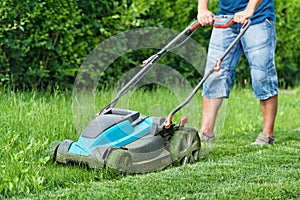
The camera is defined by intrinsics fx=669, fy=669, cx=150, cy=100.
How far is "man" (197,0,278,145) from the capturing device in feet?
16.0

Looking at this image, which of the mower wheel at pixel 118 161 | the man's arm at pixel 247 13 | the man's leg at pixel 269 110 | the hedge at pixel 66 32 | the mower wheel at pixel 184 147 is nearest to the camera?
the mower wheel at pixel 118 161

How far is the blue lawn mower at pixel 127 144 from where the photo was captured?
3736 millimetres

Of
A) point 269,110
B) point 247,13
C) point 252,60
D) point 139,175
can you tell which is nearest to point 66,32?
point 252,60

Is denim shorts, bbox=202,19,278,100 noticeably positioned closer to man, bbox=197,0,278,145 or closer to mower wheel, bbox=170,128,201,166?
man, bbox=197,0,278,145

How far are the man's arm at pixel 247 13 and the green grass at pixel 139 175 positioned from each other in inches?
30.0

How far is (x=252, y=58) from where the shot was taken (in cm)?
490

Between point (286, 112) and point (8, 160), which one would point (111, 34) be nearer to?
point (286, 112)

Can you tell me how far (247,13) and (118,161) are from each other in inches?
58.4

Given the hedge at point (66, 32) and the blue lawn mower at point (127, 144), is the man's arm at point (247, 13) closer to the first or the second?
the blue lawn mower at point (127, 144)

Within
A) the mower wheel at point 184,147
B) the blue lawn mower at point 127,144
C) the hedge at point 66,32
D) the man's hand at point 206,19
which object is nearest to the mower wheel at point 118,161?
the blue lawn mower at point 127,144

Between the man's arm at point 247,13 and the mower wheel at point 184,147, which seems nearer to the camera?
the mower wheel at point 184,147

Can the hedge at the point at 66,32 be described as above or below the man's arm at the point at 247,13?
below

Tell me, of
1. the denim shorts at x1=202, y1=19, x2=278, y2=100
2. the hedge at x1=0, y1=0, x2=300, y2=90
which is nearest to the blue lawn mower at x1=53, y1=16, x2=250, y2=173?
the denim shorts at x1=202, y1=19, x2=278, y2=100

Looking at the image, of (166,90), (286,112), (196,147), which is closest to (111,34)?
(166,90)
